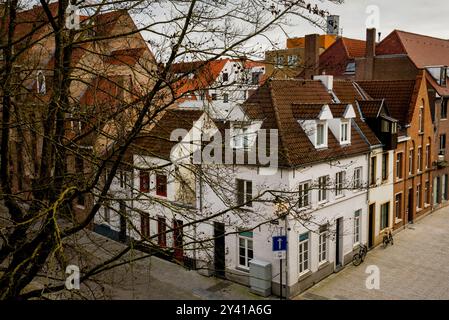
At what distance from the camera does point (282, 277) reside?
1941 cm

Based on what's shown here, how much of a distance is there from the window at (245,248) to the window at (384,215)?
410 inches

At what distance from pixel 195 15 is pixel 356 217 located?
19625 mm

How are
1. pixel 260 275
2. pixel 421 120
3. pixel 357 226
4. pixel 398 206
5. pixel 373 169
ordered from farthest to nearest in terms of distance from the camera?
pixel 421 120, pixel 398 206, pixel 373 169, pixel 357 226, pixel 260 275

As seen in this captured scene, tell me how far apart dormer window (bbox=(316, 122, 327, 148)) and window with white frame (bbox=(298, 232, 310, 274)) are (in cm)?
414

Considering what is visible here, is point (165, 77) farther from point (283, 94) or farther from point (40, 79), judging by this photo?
point (283, 94)

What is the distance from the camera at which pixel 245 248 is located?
2056 centimetres

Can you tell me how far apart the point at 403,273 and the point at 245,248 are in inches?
309

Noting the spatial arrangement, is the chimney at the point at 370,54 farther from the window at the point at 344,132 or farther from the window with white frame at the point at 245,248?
the window with white frame at the point at 245,248

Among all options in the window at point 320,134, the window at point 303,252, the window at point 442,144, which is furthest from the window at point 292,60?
the window at point 442,144

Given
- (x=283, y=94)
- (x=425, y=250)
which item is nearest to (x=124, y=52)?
(x=283, y=94)

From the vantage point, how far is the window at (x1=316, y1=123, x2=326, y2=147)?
21719 mm

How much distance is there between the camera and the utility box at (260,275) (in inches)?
765

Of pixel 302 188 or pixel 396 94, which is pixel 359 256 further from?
pixel 396 94

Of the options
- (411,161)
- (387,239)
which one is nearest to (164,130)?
(387,239)
